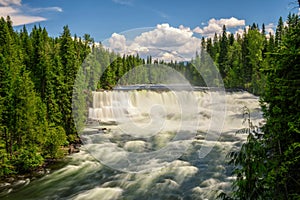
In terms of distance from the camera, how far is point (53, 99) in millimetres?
26422

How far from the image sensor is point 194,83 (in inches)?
2052

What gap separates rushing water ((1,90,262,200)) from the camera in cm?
1531

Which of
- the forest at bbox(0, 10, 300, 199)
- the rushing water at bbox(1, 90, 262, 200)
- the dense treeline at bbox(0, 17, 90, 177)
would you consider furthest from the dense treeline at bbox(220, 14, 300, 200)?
the dense treeline at bbox(0, 17, 90, 177)

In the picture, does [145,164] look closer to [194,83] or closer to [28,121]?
[28,121]

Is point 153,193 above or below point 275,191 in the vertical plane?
below

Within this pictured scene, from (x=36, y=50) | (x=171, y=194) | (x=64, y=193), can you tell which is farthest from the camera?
(x=36, y=50)

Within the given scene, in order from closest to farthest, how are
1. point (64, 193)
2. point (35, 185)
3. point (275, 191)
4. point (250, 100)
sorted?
point (275, 191) → point (64, 193) → point (35, 185) → point (250, 100)

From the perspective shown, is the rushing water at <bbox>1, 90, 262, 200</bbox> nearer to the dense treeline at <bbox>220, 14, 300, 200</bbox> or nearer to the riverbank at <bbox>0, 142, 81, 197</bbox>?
the riverbank at <bbox>0, 142, 81, 197</bbox>

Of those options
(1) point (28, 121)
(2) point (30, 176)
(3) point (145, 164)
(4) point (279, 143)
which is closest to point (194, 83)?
(3) point (145, 164)

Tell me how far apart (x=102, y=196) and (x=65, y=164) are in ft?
23.8

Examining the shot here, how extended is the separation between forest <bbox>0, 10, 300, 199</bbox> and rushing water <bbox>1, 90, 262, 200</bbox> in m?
2.03

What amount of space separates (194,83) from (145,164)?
34745mm

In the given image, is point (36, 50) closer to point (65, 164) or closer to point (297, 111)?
point (65, 164)

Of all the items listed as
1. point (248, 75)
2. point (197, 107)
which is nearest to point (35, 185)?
point (197, 107)
